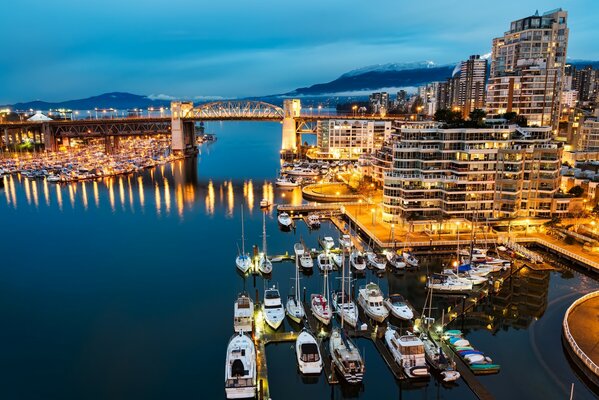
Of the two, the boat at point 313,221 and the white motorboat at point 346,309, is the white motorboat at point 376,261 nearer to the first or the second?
the white motorboat at point 346,309

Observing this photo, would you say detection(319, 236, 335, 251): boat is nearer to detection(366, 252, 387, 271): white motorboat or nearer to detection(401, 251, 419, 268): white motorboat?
detection(366, 252, 387, 271): white motorboat

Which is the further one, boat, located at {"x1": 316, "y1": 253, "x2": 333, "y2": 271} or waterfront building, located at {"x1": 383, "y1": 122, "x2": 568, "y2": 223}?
waterfront building, located at {"x1": 383, "y1": 122, "x2": 568, "y2": 223}

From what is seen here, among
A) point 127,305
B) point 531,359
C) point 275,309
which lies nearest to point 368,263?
point 275,309

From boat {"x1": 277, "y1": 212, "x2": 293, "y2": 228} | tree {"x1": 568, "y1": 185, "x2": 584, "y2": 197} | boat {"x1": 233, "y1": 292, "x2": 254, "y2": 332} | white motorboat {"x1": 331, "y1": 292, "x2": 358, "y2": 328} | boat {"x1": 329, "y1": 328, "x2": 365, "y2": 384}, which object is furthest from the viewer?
boat {"x1": 277, "y1": 212, "x2": 293, "y2": 228}

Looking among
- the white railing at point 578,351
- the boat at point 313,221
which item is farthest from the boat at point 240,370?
the boat at point 313,221

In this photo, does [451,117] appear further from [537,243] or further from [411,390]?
[411,390]

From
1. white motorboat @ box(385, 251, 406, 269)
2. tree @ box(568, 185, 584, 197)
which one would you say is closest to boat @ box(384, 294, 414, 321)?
white motorboat @ box(385, 251, 406, 269)

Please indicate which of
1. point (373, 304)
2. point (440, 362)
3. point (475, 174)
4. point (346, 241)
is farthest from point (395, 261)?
→ point (440, 362)
